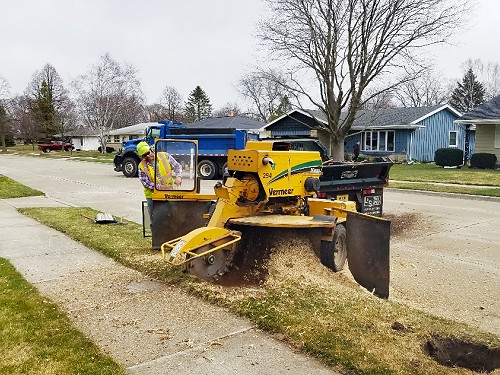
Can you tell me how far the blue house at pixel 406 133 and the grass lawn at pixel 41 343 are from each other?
28.8 m

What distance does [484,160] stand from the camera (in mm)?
25312

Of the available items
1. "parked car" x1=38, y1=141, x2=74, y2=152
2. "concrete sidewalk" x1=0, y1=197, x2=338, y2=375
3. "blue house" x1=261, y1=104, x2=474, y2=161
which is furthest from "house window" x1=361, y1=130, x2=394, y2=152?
"parked car" x1=38, y1=141, x2=74, y2=152

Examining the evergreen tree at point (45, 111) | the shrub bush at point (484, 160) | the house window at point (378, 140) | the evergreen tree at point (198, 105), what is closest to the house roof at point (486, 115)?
the shrub bush at point (484, 160)

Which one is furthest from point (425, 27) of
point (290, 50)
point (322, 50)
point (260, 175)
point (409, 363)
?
point (409, 363)

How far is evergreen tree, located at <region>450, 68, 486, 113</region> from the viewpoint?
2372 inches

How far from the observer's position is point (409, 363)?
391cm

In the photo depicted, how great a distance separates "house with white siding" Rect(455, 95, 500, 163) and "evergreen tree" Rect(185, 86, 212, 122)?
64.8 meters

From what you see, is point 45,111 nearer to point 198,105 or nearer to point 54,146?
point 54,146

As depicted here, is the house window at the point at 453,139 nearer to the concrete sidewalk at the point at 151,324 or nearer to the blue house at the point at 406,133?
the blue house at the point at 406,133

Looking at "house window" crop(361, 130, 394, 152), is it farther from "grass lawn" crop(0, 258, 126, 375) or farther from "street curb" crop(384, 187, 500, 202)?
"grass lawn" crop(0, 258, 126, 375)

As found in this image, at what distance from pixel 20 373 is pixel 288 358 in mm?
2103

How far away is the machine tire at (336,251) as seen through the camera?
21.3 ft

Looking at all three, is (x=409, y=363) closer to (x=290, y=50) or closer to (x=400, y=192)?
(x=400, y=192)

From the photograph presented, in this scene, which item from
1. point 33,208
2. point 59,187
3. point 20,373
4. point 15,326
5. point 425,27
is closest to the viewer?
point 20,373
